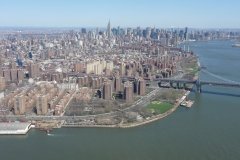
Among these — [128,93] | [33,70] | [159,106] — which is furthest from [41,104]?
[33,70]

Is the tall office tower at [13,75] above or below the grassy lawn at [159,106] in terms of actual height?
above

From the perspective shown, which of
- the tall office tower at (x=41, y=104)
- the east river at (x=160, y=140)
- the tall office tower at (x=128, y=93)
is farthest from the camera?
the tall office tower at (x=128, y=93)

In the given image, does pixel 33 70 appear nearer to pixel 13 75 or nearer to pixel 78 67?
pixel 13 75

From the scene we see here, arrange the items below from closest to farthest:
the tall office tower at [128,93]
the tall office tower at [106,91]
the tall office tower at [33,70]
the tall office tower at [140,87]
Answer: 1. the tall office tower at [128,93]
2. the tall office tower at [106,91]
3. the tall office tower at [140,87]
4. the tall office tower at [33,70]

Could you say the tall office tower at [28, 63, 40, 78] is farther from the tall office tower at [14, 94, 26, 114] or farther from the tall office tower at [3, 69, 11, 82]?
the tall office tower at [14, 94, 26, 114]

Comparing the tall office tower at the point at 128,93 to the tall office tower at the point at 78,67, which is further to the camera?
the tall office tower at the point at 78,67

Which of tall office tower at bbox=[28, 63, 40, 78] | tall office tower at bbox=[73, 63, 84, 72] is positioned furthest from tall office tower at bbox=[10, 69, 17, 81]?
tall office tower at bbox=[73, 63, 84, 72]

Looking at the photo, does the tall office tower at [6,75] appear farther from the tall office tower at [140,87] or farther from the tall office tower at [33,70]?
the tall office tower at [140,87]

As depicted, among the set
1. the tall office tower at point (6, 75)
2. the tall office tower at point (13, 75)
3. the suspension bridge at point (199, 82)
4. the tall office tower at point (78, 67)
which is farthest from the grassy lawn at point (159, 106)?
the tall office tower at point (6, 75)

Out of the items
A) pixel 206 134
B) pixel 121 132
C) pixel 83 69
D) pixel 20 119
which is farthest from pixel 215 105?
pixel 83 69
